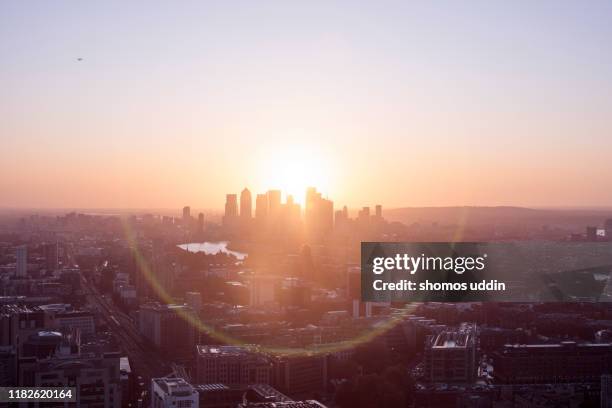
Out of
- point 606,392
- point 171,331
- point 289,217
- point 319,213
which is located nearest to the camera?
point 606,392

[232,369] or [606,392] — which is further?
[232,369]

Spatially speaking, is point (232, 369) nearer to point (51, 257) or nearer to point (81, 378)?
point (81, 378)

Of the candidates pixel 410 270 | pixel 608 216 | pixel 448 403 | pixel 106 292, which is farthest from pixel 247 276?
pixel 410 270

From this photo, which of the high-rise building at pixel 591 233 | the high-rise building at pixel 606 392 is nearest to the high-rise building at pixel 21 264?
the high-rise building at pixel 591 233

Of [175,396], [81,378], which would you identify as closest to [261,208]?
[81,378]

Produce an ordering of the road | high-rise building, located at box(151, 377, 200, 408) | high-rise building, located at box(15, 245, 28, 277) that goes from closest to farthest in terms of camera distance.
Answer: high-rise building, located at box(151, 377, 200, 408), the road, high-rise building, located at box(15, 245, 28, 277)

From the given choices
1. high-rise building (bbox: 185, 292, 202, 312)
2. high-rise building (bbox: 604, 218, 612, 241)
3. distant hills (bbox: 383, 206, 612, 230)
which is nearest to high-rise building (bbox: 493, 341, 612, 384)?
high-rise building (bbox: 604, 218, 612, 241)

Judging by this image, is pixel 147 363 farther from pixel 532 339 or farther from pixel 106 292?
pixel 106 292

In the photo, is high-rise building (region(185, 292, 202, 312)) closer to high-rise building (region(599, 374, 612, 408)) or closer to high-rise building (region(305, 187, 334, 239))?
high-rise building (region(599, 374, 612, 408))
